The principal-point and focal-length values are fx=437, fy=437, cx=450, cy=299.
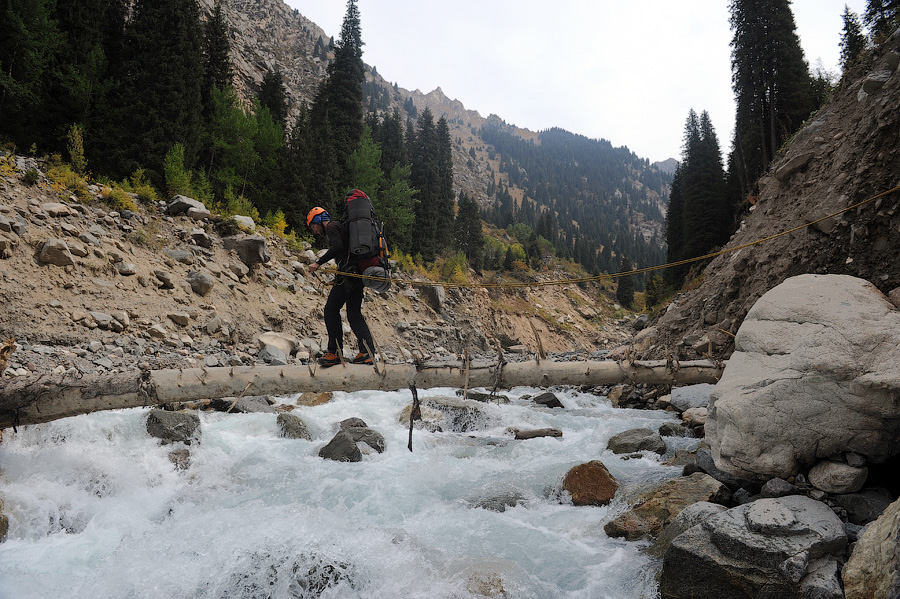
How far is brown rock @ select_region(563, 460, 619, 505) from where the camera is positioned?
629 cm

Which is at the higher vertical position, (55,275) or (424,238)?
(424,238)

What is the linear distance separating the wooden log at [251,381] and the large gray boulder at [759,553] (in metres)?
2.71

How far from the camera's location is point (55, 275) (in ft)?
32.8

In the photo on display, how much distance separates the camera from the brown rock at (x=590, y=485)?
20.6ft

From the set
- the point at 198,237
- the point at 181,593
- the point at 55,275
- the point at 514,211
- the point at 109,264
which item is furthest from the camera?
the point at 514,211

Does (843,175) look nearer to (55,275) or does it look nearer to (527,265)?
(55,275)

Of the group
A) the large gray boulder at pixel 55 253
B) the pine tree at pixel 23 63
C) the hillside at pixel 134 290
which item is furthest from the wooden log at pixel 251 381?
the pine tree at pixel 23 63

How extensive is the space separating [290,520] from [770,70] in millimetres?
35534

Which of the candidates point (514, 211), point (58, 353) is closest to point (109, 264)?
point (58, 353)

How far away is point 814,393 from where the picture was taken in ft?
14.6

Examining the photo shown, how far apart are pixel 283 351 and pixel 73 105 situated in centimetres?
1464

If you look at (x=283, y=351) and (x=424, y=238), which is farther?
(x=424, y=238)

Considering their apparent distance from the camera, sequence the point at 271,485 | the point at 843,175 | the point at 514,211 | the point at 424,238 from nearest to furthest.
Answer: the point at 271,485 < the point at 843,175 < the point at 424,238 < the point at 514,211

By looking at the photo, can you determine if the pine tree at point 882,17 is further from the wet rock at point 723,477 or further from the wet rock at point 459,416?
the wet rock at point 459,416
